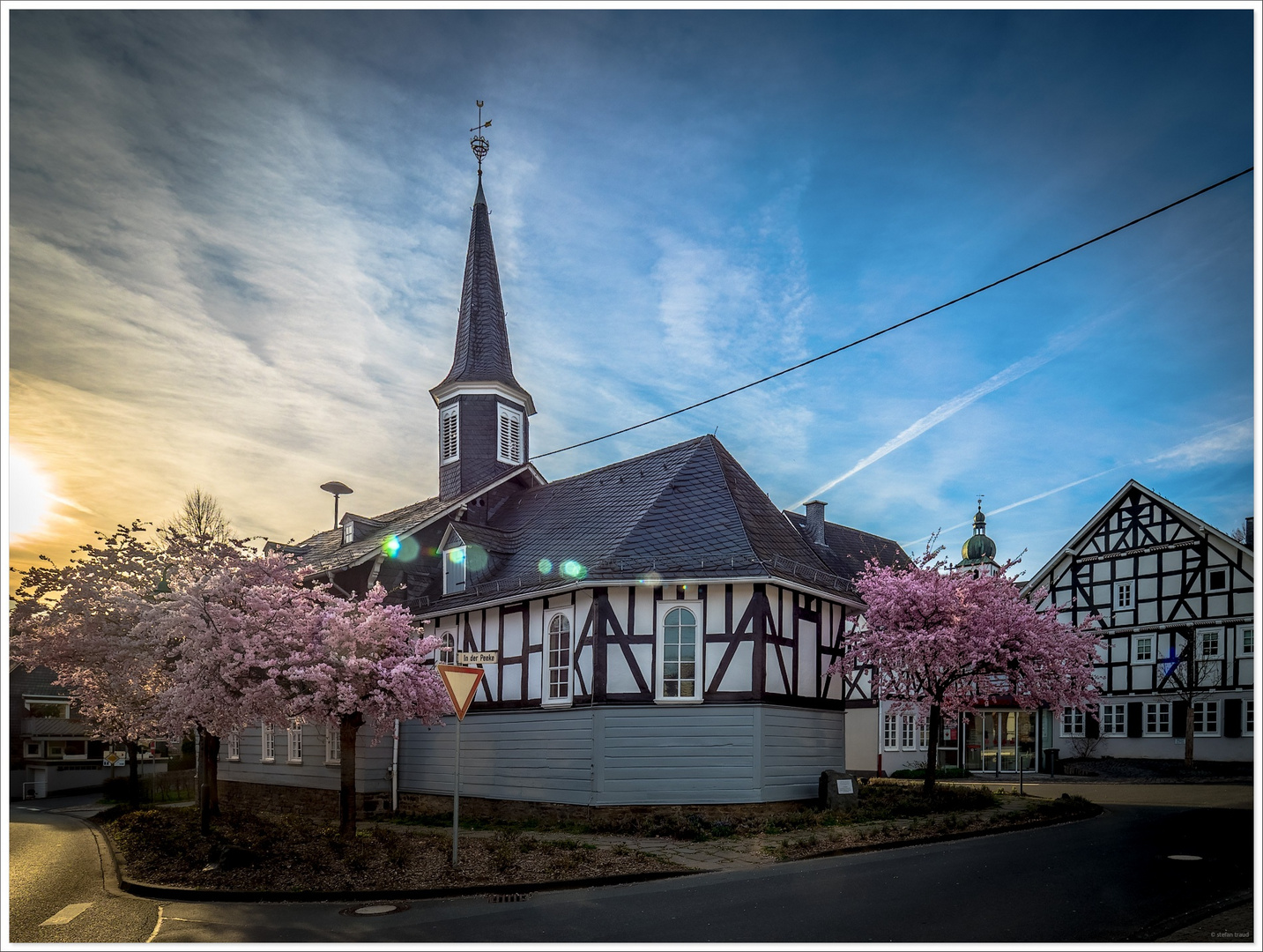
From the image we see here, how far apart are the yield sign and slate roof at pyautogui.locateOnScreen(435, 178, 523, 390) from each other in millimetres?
18722

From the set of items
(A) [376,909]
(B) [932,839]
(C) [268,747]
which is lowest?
(C) [268,747]

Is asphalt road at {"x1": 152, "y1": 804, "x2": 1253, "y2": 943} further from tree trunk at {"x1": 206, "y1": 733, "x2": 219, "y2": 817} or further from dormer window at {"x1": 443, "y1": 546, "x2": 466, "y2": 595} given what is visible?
dormer window at {"x1": 443, "y1": 546, "x2": 466, "y2": 595}

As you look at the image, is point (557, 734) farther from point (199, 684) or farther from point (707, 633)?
point (199, 684)

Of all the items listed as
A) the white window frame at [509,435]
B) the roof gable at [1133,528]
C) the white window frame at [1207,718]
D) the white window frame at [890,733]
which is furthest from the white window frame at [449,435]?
the white window frame at [1207,718]

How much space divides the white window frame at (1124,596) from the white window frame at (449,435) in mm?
27448

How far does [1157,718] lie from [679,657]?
2729 cm

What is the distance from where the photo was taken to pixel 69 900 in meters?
12.0

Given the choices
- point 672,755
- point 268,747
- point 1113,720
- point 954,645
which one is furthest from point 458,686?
point 1113,720

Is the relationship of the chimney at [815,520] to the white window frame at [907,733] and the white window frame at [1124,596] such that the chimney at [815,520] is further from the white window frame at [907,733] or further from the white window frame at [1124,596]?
the white window frame at [1124,596]

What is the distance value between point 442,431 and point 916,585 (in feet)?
56.4

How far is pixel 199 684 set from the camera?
15789 millimetres

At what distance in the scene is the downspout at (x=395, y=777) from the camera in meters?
23.7

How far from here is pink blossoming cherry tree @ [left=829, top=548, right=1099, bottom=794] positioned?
20078mm

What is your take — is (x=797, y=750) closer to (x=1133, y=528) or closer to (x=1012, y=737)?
(x=1012, y=737)
